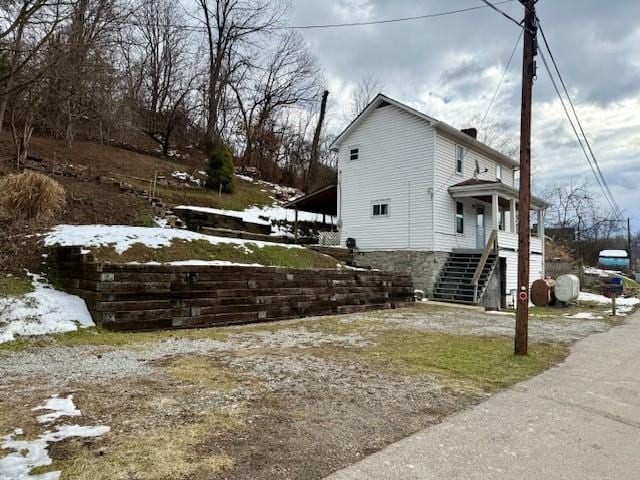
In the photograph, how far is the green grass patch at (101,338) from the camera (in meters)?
6.22

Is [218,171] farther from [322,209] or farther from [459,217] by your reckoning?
[459,217]

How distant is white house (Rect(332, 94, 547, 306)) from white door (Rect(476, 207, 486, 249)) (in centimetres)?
5

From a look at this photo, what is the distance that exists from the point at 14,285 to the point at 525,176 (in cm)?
836

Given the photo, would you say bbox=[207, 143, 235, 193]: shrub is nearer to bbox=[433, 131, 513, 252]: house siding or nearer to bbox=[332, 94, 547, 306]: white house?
bbox=[332, 94, 547, 306]: white house

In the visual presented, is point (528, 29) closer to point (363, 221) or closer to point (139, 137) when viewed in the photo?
point (363, 221)

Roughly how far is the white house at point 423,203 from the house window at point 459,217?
4 cm

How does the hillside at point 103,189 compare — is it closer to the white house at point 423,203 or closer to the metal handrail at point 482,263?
the white house at point 423,203

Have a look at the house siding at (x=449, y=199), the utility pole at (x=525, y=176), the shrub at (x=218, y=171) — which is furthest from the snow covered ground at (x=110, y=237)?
the shrub at (x=218, y=171)

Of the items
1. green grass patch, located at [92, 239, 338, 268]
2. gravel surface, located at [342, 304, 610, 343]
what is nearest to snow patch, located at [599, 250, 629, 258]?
gravel surface, located at [342, 304, 610, 343]

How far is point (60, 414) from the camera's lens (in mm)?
3541

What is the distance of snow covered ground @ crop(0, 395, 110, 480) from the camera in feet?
8.61

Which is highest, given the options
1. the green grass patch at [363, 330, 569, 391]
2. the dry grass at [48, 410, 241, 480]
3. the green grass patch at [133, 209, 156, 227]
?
the green grass patch at [133, 209, 156, 227]

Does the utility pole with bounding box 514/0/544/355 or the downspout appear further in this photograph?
the downspout

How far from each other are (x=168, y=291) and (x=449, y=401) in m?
5.51
